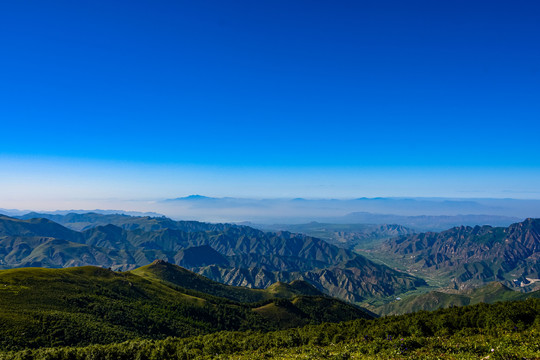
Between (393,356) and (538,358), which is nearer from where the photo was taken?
(538,358)

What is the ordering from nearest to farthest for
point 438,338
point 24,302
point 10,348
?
1. point 438,338
2. point 10,348
3. point 24,302

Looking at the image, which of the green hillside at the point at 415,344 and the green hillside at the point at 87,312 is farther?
the green hillside at the point at 87,312

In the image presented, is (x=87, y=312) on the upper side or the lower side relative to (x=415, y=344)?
lower

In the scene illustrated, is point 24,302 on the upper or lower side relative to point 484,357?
lower

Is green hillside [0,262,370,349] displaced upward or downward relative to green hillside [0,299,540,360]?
downward

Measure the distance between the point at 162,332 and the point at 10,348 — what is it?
7409cm

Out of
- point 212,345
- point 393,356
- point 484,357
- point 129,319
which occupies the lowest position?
point 129,319

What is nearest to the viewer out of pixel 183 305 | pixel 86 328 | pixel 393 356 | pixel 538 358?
pixel 538 358

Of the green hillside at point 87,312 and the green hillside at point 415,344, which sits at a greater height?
the green hillside at point 415,344

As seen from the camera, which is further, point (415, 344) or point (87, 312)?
point (87, 312)

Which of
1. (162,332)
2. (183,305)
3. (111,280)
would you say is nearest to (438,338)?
(162,332)

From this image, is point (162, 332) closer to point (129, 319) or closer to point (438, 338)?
point (129, 319)

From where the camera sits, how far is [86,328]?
306 feet

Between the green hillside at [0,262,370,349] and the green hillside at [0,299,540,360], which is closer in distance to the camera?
the green hillside at [0,299,540,360]
